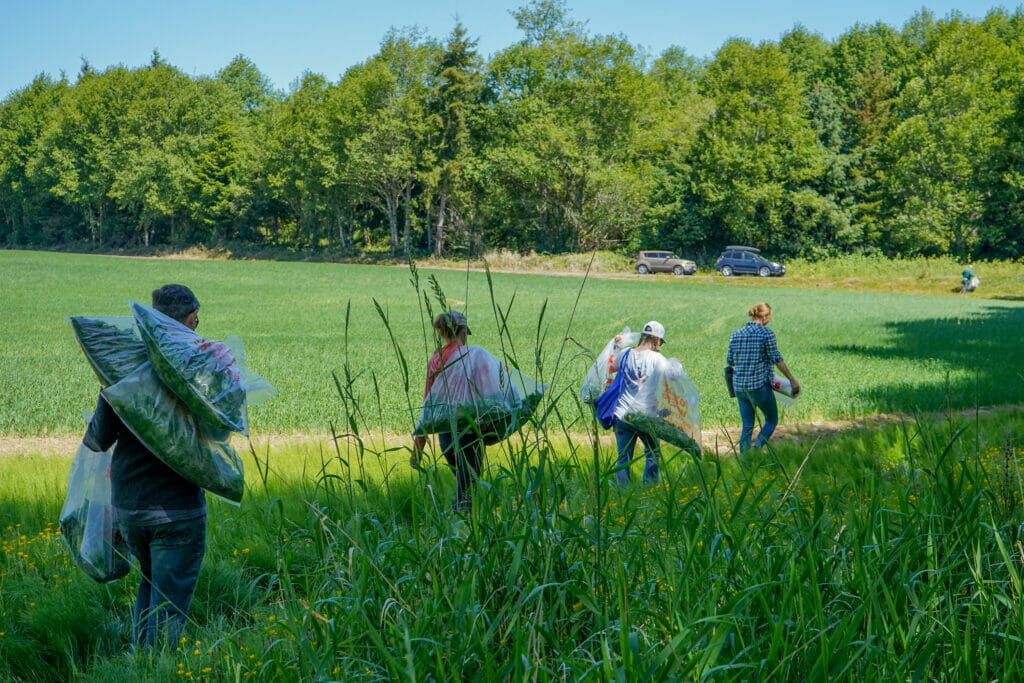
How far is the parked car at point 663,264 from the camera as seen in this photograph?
184ft

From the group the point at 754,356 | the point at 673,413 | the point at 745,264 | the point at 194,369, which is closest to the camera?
the point at 194,369

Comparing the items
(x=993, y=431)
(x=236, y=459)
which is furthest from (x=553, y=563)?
(x=993, y=431)

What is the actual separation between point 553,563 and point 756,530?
2.70 ft

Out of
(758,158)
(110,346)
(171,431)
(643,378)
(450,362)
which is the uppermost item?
(758,158)

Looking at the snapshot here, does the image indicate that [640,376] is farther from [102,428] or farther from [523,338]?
[523,338]

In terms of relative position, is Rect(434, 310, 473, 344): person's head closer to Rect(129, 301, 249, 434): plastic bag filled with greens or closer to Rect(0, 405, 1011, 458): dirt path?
Rect(129, 301, 249, 434): plastic bag filled with greens

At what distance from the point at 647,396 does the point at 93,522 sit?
4.62 m

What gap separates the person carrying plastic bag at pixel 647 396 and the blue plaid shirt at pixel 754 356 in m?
1.66

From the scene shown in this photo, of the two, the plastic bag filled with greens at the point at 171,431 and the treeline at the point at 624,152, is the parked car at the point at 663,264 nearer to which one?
the treeline at the point at 624,152

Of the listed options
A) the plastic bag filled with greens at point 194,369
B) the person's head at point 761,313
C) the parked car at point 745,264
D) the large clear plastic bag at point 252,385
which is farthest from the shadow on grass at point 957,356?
the parked car at point 745,264

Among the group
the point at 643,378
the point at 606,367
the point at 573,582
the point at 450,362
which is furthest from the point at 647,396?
the point at 573,582

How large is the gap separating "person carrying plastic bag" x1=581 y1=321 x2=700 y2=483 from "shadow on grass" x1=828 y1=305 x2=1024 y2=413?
1.96m

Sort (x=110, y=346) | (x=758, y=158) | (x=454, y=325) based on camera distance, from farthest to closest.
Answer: (x=758, y=158)
(x=454, y=325)
(x=110, y=346)

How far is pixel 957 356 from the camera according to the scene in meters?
18.1
